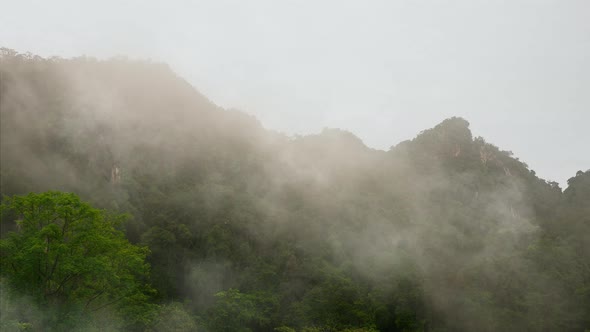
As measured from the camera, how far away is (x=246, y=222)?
6216cm

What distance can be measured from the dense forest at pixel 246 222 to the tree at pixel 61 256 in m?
0.10

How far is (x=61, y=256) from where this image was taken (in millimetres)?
23375

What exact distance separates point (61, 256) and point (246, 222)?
39234mm

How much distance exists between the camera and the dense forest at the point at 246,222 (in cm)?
2552

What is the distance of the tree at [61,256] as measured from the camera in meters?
23.1

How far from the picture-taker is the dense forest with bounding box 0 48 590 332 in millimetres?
25516

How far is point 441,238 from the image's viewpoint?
57.7 m

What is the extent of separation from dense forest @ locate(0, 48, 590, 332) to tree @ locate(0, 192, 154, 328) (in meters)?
0.10

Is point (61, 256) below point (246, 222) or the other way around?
below

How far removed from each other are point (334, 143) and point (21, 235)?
69.2 metres

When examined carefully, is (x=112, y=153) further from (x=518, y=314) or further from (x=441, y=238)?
(x=518, y=314)

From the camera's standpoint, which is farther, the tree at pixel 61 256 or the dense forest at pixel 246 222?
the dense forest at pixel 246 222

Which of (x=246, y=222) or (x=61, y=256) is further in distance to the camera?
(x=246, y=222)

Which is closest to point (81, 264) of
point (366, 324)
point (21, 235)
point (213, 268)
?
point (21, 235)
